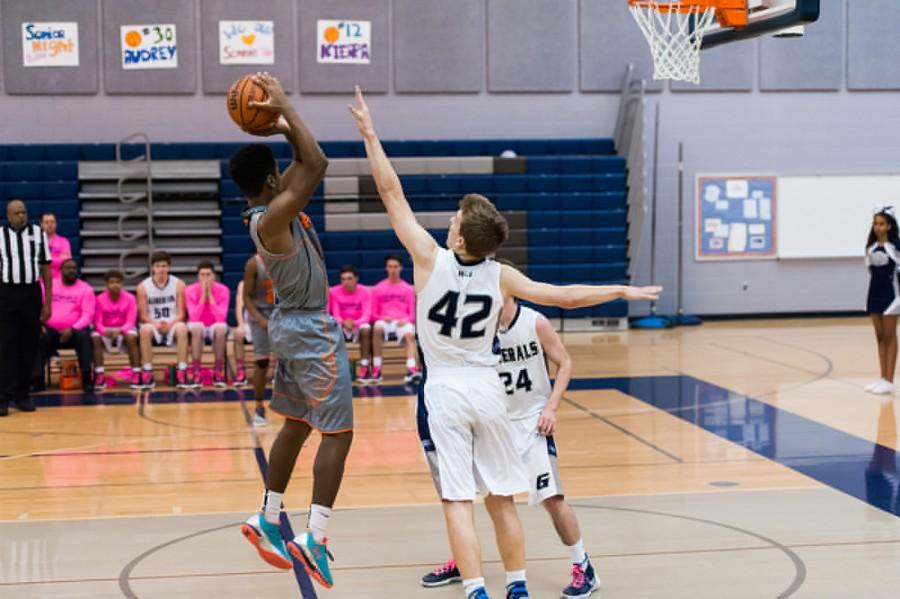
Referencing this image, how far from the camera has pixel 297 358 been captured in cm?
470

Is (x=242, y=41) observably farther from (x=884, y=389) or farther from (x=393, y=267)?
(x=884, y=389)

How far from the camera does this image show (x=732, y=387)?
33.7 ft

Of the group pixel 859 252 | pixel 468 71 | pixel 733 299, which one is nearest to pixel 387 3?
pixel 468 71

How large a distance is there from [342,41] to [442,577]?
11.1 metres

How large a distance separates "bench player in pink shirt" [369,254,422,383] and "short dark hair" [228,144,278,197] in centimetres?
635

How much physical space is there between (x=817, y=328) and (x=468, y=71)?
557 cm

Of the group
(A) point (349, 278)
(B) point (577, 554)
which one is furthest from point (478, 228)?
(A) point (349, 278)

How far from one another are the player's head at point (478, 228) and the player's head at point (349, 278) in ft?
22.5

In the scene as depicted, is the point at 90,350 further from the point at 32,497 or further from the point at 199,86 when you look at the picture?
the point at 199,86

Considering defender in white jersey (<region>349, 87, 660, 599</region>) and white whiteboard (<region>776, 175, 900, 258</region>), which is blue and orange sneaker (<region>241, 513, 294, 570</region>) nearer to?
defender in white jersey (<region>349, 87, 660, 599</region>)

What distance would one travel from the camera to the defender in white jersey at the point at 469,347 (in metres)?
4.17

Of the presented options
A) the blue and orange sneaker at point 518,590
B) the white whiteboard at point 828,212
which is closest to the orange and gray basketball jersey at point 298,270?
the blue and orange sneaker at point 518,590

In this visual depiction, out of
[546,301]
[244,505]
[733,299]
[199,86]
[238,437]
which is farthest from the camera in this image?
[733,299]

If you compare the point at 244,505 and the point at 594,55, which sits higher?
the point at 594,55
